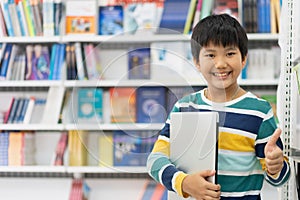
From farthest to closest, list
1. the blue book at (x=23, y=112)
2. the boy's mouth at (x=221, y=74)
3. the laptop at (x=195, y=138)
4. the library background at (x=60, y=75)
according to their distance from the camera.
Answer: the blue book at (x=23, y=112) < the library background at (x=60, y=75) < the boy's mouth at (x=221, y=74) < the laptop at (x=195, y=138)

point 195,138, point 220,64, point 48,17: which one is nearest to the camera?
point 195,138

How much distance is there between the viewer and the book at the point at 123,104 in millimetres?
882

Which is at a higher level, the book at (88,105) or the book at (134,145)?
the book at (88,105)

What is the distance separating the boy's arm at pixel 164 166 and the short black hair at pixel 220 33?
21 cm

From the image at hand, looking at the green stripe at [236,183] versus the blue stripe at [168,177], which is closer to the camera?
the blue stripe at [168,177]

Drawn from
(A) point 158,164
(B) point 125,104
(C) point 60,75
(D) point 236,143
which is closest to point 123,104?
(B) point 125,104

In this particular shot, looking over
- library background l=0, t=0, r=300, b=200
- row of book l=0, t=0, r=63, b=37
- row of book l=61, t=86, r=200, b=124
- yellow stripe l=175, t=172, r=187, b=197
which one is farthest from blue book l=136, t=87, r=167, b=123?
row of book l=0, t=0, r=63, b=37

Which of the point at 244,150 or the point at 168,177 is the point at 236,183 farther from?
the point at 168,177

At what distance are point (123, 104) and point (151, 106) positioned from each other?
5cm

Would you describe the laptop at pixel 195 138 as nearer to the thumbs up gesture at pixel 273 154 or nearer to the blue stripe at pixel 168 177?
the blue stripe at pixel 168 177

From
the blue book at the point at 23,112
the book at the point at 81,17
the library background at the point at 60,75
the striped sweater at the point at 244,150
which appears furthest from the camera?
the blue book at the point at 23,112

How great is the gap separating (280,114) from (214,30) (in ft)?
2.33

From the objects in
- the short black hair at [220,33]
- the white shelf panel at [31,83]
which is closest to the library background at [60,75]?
the white shelf panel at [31,83]

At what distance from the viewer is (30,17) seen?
299 centimetres
